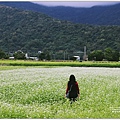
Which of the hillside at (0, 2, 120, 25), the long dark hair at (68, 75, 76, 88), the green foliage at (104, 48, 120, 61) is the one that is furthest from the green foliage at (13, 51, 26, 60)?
the green foliage at (104, 48, 120, 61)

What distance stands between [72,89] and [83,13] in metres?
2.51

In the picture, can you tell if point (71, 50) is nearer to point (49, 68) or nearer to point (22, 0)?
point (49, 68)

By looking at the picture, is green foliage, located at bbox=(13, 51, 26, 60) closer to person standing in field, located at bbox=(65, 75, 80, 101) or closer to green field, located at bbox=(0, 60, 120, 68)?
green field, located at bbox=(0, 60, 120, 68)

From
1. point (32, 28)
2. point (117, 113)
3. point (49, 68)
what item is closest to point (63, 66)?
point (49, 68)

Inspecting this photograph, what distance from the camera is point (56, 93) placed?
1120 centimetres

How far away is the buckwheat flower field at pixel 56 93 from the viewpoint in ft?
34.1

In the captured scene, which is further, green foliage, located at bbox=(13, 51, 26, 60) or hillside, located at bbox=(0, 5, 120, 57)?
hillside, located at bbox=(0, 5, 120, 57)

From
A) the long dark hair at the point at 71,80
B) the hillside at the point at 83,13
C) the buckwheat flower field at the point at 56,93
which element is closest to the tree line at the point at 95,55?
the buckwheat flower field at the point at 56,93

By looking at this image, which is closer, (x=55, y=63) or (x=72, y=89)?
(x=72, y=89)

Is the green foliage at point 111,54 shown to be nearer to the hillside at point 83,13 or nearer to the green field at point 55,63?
the green field at point 55,63

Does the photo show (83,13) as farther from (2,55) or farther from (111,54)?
(2,55)

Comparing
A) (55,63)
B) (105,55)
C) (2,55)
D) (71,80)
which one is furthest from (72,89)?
(2,55)

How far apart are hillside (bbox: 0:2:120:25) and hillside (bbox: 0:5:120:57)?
157 mm

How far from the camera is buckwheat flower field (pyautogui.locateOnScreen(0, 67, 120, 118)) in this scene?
1041 cm
